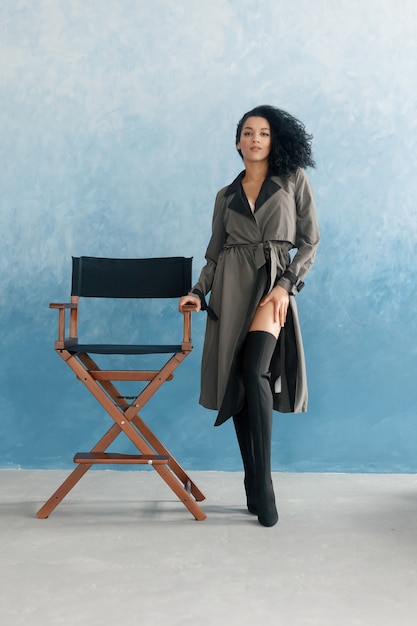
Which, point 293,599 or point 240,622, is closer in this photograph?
point 240,622

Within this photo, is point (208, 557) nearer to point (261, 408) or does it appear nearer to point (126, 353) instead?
point (261, 408)

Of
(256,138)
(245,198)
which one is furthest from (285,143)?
(245,198)

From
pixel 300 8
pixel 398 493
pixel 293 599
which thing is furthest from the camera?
pixel 300 8

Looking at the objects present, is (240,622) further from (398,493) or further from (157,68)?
(157,68)

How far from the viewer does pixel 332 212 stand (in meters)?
3.87

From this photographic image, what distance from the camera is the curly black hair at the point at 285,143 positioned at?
3092mm

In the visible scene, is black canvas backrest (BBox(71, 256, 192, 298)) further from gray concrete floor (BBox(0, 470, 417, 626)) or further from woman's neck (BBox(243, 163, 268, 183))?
gray concrete floor (BBox(0, 470, 417, 626))

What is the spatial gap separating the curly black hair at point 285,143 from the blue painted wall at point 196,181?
761 mm

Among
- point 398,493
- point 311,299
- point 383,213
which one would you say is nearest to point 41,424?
point 311,299

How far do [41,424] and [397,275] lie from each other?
6.64 feet

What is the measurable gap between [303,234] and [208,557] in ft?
4.48

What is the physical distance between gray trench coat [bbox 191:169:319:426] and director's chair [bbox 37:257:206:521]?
0.56 feet

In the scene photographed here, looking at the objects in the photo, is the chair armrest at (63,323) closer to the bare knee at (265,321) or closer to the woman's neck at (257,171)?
the bare knee at (265,321)

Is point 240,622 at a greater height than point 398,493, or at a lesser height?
greater
